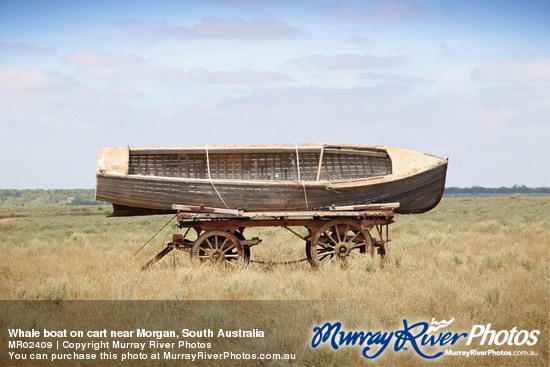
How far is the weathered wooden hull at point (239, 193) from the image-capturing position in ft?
33.6

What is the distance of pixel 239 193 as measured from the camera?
1036cm

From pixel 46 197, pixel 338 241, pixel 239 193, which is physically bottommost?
pixel 46 197

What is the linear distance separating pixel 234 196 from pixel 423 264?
4302 millimetres

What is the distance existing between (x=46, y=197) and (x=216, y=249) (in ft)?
301

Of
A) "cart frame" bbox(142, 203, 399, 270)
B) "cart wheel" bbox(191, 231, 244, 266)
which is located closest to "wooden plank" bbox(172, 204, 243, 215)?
"cart frame" bbox(142, 203, 399, 270)

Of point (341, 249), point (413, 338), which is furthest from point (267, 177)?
point (413, 338)

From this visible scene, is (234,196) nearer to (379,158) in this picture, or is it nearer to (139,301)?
(139,301)

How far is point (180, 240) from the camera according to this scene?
34.3ft

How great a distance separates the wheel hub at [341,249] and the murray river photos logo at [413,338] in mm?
3961

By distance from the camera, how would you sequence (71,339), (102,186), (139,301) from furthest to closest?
(102,186) → (139,301) → (71,339)

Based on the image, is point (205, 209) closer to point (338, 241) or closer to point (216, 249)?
point (216, 249)

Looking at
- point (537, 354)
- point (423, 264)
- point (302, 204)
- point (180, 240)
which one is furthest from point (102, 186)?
point (537, 354)

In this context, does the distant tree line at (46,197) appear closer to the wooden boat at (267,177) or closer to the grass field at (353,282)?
the grass field at (353,282)

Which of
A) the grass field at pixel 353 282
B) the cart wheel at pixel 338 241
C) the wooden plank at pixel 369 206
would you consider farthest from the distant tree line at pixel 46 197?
the wooden plank at pixel 369 206
